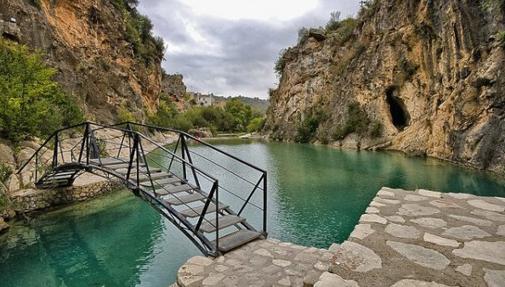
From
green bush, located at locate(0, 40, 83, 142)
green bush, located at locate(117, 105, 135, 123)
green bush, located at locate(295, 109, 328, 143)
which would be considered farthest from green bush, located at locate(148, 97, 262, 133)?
green bush, located at locate(0, 40, 83, 142)

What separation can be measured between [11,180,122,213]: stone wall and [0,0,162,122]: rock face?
11.9m

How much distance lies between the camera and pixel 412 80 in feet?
85.6

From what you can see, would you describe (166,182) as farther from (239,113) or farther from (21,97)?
(239,113)

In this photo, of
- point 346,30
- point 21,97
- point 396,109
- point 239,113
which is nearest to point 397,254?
point 21,97

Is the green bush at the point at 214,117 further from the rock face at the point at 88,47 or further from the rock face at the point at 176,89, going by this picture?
the rock face at the point at 88,47

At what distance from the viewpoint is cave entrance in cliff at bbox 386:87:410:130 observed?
27531 mm

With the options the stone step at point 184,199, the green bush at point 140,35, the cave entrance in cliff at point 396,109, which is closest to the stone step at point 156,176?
the stone step at point 184,199

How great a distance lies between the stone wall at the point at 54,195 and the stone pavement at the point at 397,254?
4.43 meters

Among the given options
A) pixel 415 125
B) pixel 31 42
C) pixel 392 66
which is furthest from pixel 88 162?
pixel 392 66

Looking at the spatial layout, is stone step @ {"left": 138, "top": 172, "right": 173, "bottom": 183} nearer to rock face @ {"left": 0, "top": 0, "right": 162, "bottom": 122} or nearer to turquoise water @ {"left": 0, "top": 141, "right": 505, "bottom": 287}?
turquoise water @ {"left": 0, "top": 141, "right": 505, "bottom": 287}

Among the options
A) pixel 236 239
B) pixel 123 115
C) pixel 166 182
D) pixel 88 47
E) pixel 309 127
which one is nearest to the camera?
pixel 236 239

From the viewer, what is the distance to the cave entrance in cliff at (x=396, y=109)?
2753cm

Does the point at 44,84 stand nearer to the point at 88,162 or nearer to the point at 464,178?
the point at 88,162

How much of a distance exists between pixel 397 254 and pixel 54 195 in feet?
29.4
